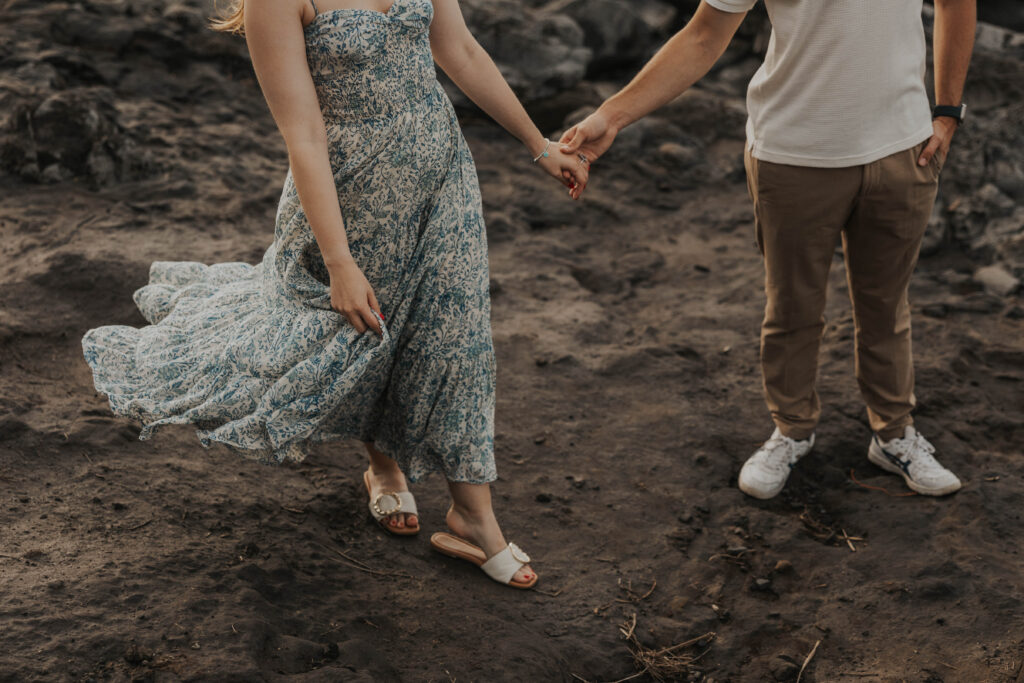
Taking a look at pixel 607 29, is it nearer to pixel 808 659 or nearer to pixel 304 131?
pixel 304 131

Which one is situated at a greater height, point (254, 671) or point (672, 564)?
point (254, 671)

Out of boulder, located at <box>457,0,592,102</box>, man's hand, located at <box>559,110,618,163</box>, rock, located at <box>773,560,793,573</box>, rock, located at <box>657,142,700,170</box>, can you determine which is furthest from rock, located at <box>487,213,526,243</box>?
rock, located at <box>773,560,793,573</box>

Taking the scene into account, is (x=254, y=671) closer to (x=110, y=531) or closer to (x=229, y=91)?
(x=110, y=531)

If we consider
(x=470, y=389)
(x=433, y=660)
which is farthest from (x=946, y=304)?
(x=433, y=660)

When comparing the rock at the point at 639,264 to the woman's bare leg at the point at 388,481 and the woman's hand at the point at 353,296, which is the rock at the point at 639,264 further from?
the woman's hand at the point at 353,296

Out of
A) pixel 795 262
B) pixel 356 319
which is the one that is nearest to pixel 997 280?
pixel 795 262

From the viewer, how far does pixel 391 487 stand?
3145mm

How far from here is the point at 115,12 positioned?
650 cm

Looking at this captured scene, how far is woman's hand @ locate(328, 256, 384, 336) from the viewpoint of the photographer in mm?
2418

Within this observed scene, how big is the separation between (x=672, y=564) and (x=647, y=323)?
173 centimetres

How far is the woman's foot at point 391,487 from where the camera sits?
3111 millimetres

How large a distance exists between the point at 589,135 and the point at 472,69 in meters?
0.58

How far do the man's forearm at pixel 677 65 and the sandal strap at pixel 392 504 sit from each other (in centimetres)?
142

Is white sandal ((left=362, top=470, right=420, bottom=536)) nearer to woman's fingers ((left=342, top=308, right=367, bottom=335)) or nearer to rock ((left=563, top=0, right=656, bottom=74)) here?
woman's fingers ((left=342, top=308, right=367, bottom=335))
